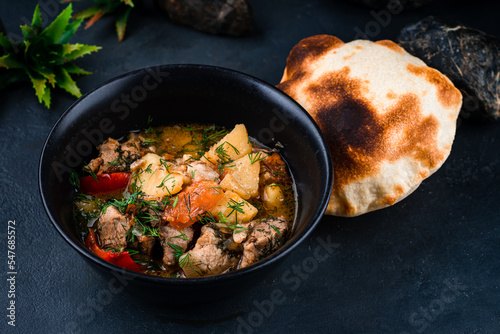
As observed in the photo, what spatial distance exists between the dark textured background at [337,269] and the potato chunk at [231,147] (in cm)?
80

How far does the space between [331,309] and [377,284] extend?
0.38 m

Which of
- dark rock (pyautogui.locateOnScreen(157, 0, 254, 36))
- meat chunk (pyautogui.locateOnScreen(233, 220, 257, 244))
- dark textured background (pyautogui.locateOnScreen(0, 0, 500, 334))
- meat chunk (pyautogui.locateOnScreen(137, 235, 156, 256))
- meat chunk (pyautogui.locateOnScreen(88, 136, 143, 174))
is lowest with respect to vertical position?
dark textured background (pyautogui.locateOnScreen(0, 0, 500, 334))

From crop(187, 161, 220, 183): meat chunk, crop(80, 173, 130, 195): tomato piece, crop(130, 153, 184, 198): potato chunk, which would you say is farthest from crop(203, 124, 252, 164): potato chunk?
crop(80, 173, 130, 195): tomato piece

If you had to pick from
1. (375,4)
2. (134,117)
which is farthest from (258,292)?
(375,4)

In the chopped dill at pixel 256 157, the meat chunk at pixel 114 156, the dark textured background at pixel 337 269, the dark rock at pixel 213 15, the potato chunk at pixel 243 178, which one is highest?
the dark rock at pixel 213 15

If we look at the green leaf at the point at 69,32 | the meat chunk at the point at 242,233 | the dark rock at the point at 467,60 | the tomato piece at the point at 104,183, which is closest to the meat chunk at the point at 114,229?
the tomato piece at the point at 104,183

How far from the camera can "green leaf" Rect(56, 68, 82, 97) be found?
446 cm

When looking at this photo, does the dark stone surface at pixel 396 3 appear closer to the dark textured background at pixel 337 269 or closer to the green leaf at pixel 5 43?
the dark textured background at pixel 337 269

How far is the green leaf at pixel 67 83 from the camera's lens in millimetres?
4465

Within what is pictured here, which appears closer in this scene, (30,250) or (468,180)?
(30,250)

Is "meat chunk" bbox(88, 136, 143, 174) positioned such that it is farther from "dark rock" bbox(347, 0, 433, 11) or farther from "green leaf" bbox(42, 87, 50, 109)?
"dark rock" bbox(347, 0, 433, 11)

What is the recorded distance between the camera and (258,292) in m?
3.53

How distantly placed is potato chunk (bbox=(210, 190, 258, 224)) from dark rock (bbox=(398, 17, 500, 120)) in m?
2.15

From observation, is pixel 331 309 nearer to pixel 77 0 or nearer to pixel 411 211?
pixel 411 211
